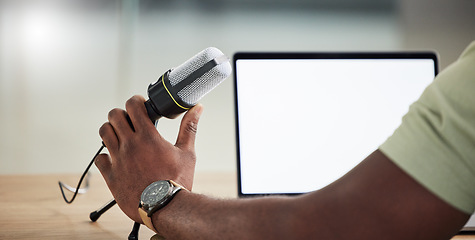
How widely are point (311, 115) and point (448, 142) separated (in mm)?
429

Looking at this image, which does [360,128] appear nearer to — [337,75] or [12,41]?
[337,75]

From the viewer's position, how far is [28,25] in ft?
6.48

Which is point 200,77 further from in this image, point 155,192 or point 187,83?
point 155,192

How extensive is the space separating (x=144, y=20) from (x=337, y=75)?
1.33m

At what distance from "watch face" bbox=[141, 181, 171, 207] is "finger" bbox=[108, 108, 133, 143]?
0.09 m

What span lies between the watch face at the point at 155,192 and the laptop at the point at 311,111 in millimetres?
235

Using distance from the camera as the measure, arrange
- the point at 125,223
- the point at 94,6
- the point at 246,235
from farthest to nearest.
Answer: the point at 94,6, the point at 125,223, the point at 246,235

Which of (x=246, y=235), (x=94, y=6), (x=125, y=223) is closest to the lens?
(x=246, y=235)

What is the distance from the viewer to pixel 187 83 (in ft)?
2.02

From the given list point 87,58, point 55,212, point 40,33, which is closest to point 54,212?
point 55,212

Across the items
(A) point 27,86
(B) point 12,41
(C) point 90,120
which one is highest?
(B) point 12,41

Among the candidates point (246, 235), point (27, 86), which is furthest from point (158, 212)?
point (27, 86)

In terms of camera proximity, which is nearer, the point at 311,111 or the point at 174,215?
the point at 174,215

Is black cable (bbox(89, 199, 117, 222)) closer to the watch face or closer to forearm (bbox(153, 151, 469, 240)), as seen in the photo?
the watch face
